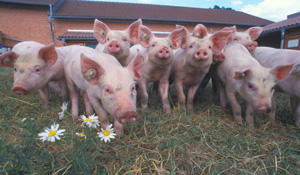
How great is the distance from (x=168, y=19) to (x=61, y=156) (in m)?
17.2

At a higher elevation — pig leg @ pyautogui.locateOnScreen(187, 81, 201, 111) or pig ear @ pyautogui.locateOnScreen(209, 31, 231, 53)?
pig ear @ pyautogui.locateOnScreen(209, 31, 231, 53)

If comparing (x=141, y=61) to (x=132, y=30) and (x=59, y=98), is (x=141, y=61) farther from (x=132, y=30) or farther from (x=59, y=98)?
(x=59, y=98)

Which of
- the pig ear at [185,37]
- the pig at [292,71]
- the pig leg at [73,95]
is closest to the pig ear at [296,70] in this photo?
the pig at [292,71]

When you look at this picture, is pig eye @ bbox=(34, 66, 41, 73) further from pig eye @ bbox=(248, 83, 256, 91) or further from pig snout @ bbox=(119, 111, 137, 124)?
pig eye @ bbox=(248, 83, 256, 91)

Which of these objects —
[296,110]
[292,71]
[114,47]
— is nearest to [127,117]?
[114,47]

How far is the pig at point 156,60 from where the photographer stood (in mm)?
2979

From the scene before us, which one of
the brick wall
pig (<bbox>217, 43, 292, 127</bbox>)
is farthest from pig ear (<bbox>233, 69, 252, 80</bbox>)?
the brick wall

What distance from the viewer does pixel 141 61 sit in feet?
7.58

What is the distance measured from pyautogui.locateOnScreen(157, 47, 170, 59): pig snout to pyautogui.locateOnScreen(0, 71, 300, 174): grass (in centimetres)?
94

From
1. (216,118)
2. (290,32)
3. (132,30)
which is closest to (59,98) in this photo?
(132,30)

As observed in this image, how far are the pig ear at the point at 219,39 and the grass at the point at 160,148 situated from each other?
121 centimetres

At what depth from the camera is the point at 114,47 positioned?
10.2 ft

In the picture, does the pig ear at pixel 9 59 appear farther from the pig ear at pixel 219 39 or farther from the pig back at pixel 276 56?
the pig back at pixel 276 56

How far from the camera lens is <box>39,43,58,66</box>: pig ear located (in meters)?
2.73
